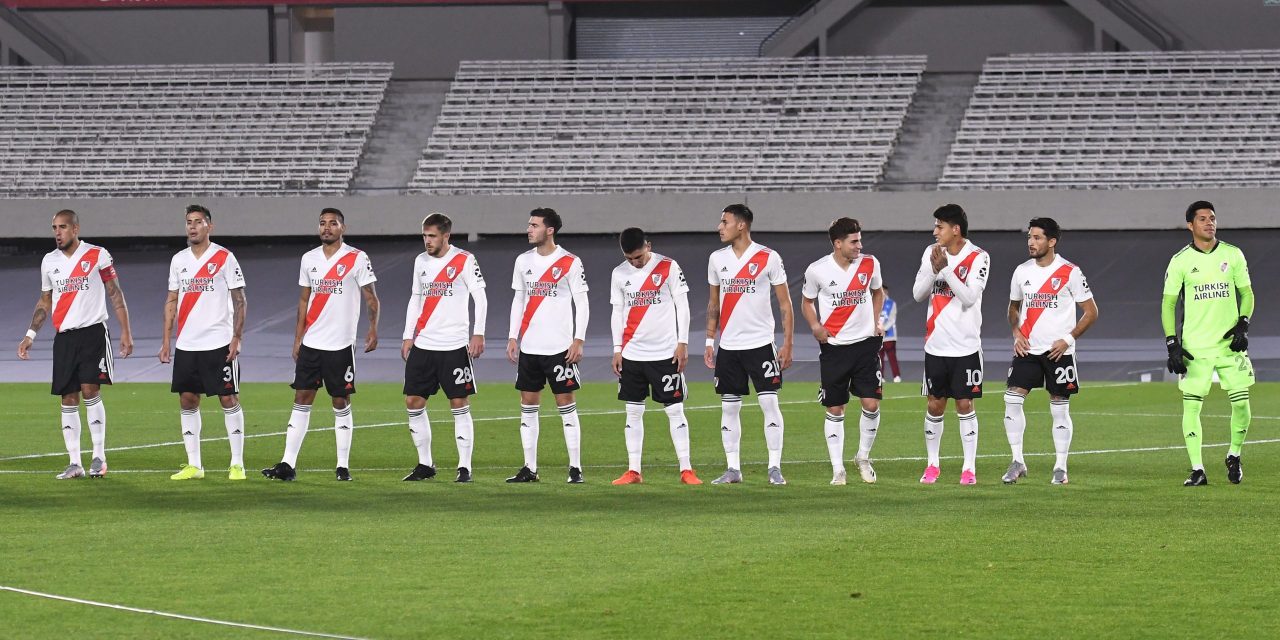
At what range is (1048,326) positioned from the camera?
11.5 metres

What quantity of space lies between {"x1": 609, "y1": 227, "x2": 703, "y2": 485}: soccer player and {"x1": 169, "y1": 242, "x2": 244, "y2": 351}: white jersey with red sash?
306 cm

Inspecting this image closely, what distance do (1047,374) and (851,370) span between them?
1479 mm

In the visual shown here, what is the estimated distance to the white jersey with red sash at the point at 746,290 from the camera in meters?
11.5

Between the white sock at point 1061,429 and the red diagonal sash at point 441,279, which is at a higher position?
the red diagonal sash at point 441,279

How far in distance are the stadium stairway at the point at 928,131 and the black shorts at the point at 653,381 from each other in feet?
80.4

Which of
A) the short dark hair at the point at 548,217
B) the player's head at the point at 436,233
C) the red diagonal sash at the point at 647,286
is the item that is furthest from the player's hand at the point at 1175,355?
the player's head at the point at 436,233

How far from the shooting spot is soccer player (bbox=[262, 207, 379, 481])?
1203cm

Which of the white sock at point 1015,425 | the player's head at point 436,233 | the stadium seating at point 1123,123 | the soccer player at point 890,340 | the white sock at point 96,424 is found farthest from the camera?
the stadium seating at point 1123,123

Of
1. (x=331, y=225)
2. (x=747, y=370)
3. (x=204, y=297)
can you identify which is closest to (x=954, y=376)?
(x=747, y=370)

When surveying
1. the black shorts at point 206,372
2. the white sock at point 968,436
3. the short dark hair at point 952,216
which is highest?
the short dark hair at point 952,216

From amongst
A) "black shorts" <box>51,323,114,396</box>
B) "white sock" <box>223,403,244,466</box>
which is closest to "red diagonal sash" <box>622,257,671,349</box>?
"white sock" <box>223,403,244,466</box>

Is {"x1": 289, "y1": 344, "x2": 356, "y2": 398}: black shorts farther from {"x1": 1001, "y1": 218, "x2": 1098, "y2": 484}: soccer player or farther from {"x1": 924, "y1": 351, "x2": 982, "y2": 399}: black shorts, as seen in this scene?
{"x1": 1001, "y1": 218, "x2": 1098, "y2": 484}: soccer player

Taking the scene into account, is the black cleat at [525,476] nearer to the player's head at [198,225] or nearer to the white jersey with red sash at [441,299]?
the white jersey with red sash at [441,299]

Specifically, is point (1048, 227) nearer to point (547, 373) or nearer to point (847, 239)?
point (847, 239)
